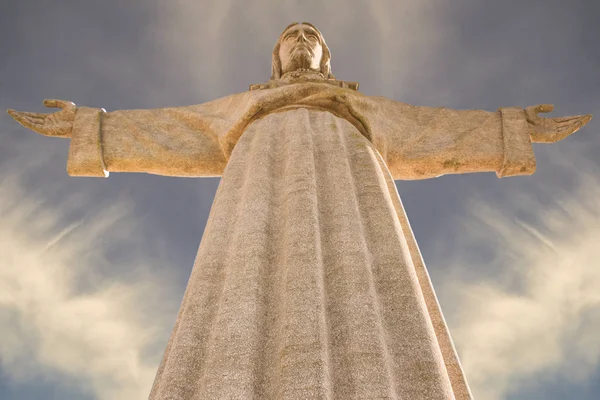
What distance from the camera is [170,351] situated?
3402mm

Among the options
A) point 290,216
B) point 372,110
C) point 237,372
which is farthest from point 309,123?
point 237,372

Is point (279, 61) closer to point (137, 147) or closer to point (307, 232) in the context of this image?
point (137, 147)

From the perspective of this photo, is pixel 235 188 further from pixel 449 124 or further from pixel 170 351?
pixel 449 124

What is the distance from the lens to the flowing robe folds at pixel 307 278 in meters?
2.99

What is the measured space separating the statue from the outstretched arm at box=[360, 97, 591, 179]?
0.02 metres

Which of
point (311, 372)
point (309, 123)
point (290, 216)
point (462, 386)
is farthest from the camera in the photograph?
point (309, 123)

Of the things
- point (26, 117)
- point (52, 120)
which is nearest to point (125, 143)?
point (52, 120)

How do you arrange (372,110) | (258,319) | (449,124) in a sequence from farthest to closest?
(449,124), (372,110), (258,319)

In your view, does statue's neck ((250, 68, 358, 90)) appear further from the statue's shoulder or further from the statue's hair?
the statue's hair

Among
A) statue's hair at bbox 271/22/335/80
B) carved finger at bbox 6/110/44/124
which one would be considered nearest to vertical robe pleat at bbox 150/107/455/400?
carved finger at bbox 6/110/44/124

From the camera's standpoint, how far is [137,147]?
23.7 ft

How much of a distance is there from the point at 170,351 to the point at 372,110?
14.9ft

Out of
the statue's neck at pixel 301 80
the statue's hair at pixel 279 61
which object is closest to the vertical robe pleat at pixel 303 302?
the statue's neck at pixel 301 80

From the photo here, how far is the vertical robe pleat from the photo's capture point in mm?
2959
